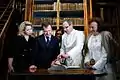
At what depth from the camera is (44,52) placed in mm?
3938

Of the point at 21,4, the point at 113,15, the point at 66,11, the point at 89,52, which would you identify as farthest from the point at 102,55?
the point at 21,4

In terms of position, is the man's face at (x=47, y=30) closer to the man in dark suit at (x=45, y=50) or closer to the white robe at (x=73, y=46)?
the man in dark suit at (x=45, y=50)

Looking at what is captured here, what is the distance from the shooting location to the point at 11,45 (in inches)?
154

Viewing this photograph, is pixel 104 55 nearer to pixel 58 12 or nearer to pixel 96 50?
pixel 96 50

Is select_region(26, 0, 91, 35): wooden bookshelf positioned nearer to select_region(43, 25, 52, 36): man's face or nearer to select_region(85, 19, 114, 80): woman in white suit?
select_region(85, 19, 114, 80): woman in white suit

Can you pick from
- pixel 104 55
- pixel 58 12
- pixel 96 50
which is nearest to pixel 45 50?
pixel 96 50

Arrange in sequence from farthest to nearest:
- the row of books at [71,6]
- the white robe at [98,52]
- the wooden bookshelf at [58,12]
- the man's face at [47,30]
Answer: the row of books at [71,6], the wooden bookshelf at [58,12], the white robe at [98,52], the man's face at [47,30]

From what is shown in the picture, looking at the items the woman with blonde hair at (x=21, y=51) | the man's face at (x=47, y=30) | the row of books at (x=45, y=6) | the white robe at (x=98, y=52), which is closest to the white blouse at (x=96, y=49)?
the white robe at (x=98, y=52)

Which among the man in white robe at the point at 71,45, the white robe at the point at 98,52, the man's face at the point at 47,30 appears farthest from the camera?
→ the man in white robe at the point at 71,45

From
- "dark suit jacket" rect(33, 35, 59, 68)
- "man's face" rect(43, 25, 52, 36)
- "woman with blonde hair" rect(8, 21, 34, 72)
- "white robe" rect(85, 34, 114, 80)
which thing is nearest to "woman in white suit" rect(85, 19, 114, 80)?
"white robe" rect(85, 34, 114, 80)

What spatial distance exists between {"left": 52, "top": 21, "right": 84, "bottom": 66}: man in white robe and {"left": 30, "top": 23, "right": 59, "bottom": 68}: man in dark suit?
172mm

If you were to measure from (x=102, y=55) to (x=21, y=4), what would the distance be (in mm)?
4076

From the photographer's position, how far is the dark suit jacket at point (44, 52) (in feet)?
12.9

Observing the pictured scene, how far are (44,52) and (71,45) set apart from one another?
523mm
